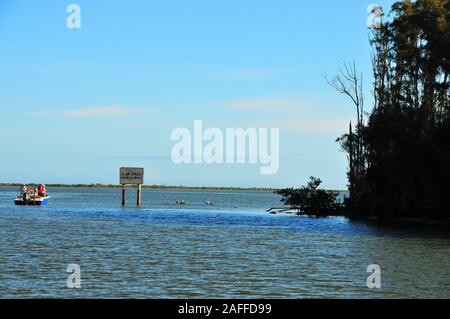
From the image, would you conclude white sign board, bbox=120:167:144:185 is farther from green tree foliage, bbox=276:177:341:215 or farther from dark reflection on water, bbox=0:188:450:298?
dark reflection on water, bbox=0:188:450:298

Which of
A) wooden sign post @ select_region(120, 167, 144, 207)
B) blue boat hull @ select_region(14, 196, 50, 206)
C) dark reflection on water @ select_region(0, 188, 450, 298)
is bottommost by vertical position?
dark reflection on water @ select_region(0, 188, 450, 298)

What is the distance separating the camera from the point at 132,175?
9900 cm

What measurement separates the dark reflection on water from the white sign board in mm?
45842

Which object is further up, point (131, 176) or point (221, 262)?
point (131, 176)

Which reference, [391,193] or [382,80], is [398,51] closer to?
[382,80]

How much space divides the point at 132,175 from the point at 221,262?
6849cm

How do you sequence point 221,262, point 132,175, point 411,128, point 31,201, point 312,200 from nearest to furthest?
1. point 221,262
2. point 411,128
3. point 312,200
4. point 132,175
5. point 31,201

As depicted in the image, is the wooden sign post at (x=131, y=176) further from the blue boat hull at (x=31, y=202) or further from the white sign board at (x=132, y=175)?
the blue boat hull at (x=31, y=202)

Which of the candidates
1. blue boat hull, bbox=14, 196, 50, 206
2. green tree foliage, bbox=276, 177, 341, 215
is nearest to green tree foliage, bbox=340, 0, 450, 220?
green tree foliage, bbox=276, 177, 341, 215

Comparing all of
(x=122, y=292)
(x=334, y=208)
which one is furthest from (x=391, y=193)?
(x=122, y=292)

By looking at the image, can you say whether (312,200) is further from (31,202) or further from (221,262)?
(221,262)

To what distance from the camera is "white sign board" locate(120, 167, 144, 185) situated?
98.7m

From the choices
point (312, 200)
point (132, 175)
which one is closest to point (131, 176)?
point (132, 175)

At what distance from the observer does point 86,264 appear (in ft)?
98.8
